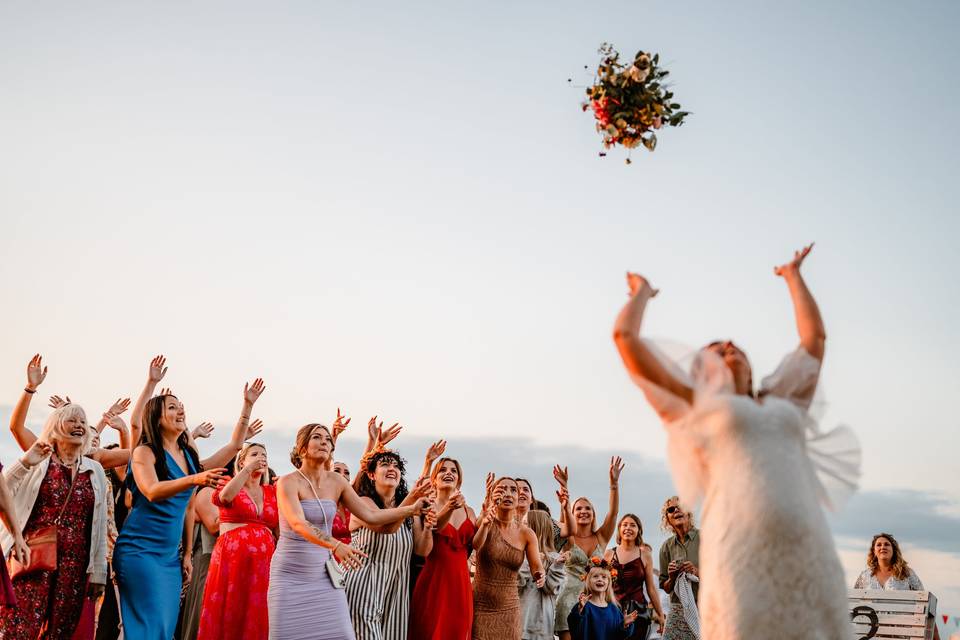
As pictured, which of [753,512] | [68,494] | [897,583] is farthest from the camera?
[897,583]

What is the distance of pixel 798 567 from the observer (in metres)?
4.23

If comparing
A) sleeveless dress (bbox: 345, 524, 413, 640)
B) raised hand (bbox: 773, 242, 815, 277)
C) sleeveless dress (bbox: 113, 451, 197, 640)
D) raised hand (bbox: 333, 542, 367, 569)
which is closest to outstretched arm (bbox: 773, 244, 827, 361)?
raised hand (bbox: 773, 242, 815, 277)

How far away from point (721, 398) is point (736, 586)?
79 centimetres

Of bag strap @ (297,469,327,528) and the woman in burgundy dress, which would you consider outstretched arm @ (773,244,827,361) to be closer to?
bag strap @ (297,469,327,528)

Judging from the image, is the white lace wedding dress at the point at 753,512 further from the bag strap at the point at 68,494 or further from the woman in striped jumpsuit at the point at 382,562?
the bag strap at the point at 68,494

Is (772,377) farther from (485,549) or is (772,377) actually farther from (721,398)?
(485,549)

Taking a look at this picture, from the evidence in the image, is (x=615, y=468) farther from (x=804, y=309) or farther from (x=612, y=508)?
(x=804, y=309)

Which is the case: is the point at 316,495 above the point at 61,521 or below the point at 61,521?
above

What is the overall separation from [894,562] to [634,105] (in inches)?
300

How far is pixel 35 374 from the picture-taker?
9.05 meters

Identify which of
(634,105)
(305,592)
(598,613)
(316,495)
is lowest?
(598,613)

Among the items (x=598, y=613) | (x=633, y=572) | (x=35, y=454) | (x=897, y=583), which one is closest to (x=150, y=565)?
(x=35, y=454)

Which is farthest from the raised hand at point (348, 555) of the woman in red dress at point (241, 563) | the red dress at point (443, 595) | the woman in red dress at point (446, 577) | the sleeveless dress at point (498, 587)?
the sleeveless dress at point (498, 587)

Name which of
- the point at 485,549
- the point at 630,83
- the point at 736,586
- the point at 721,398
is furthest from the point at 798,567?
the point at 485,549
